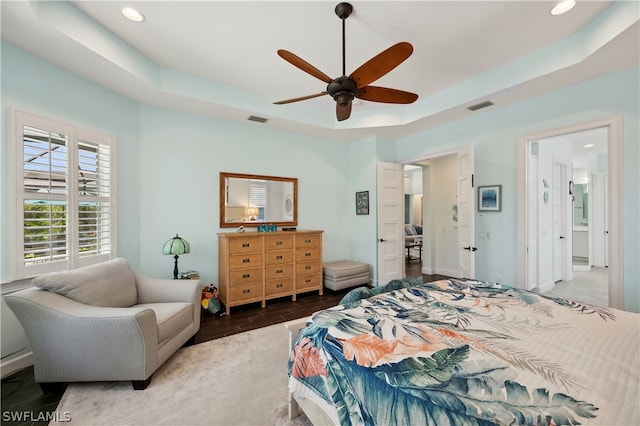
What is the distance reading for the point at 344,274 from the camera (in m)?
4.50

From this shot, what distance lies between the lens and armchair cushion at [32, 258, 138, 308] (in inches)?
82.1

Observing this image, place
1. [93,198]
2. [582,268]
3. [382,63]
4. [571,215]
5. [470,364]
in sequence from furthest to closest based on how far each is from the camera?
[582,268] → [571,215] → [93,198] → [382,63] → [470,364]

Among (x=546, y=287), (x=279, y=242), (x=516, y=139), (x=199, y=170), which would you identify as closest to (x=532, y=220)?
(x=516, y=139)

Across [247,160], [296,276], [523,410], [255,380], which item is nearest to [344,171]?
[247,160]

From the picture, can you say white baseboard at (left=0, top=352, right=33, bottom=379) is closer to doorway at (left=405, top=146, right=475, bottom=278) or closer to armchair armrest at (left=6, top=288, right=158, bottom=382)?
armchair armrest at (left=6, top=288, right=158, bottom=382)

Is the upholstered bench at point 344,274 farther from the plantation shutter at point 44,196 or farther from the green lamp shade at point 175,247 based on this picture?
the plantation shutter at point 44,196

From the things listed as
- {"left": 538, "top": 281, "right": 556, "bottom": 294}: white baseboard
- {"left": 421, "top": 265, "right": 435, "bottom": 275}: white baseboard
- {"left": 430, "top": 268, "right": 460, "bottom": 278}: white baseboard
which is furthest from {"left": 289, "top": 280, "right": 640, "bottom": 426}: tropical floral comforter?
{"left": 421, "top": 265, "right": 435, "bottom": 275}: white baseboard

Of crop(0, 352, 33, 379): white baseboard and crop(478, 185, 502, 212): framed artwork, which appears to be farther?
crop(478, 185, 502, 212): framed artwork

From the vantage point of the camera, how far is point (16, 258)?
2238mm

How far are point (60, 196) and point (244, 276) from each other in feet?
7.01

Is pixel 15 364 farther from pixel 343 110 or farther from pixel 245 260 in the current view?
pixel 343 110

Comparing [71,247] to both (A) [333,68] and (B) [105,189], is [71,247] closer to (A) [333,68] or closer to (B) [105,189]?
(B) [105,189]

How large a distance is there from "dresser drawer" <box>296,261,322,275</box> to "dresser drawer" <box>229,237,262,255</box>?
744 mm

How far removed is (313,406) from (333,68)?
326 cm
